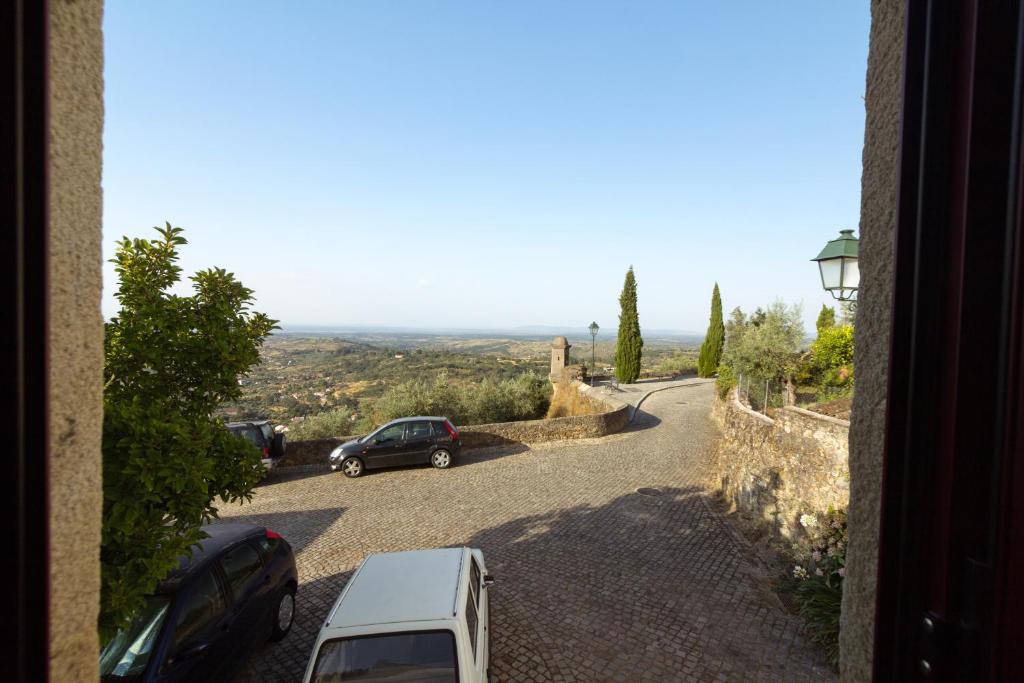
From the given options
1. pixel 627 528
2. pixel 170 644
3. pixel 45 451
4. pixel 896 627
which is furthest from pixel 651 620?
pixel 45 451

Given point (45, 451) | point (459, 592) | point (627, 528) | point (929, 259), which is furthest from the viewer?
point (627, 528)

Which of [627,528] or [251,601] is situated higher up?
[251,601]

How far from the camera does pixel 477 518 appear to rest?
8828 millimetres

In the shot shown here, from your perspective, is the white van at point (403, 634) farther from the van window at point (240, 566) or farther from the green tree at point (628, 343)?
the green tree at point (628, 343)

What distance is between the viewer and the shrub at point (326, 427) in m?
16.1

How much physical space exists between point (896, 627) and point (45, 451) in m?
1.60

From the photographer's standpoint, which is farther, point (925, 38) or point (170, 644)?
point (170, 644)

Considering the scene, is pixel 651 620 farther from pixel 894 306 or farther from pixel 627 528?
pixel 894 306

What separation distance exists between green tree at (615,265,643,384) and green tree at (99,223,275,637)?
86.1ft

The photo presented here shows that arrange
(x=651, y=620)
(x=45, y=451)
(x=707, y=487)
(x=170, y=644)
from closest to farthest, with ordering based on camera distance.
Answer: (x=45, y=451)
(x=170, y=644)
(x=651, y=620)
(x=707, y=487)

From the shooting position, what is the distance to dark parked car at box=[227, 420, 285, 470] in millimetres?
10432

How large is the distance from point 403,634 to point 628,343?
2669cm

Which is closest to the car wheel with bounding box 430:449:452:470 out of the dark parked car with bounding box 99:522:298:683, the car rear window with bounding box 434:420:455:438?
the car rear window with bounding box 434:420:455:438

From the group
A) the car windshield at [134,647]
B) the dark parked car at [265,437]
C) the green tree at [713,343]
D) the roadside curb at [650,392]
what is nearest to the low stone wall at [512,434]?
the dark parked car at [265,437]
